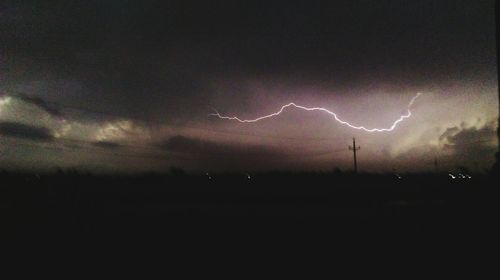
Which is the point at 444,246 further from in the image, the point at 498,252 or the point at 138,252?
the point at 138,252

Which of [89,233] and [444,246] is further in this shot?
[89,233]

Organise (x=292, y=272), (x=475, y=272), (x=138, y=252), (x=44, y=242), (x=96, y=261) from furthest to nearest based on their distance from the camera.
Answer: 1. (x=44, y=242)
2. (x=138, y=252)
3. (x=96, y=261)
4. (x=292, y=272)
5. (x=475, y=272)

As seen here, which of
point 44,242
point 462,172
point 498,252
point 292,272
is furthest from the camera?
point 462,172

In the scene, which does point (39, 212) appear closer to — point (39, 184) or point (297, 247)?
point (297, 247)

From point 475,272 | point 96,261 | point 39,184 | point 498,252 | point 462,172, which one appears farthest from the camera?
point 462,172

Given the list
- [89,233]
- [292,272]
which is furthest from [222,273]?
[89,233]

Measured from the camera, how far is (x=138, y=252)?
7.86 metres

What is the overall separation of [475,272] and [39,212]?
15.8m

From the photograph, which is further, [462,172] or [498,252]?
[462,172]

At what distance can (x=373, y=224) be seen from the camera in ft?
35.1

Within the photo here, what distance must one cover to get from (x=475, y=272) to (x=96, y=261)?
24.0 ft

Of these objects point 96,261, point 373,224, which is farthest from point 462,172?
point 96,261

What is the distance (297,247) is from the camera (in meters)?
8.09

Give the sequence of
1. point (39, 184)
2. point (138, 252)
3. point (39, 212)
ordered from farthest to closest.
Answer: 1. point (39, 184)
2. point (39, 212)
3. point (138, 252)
